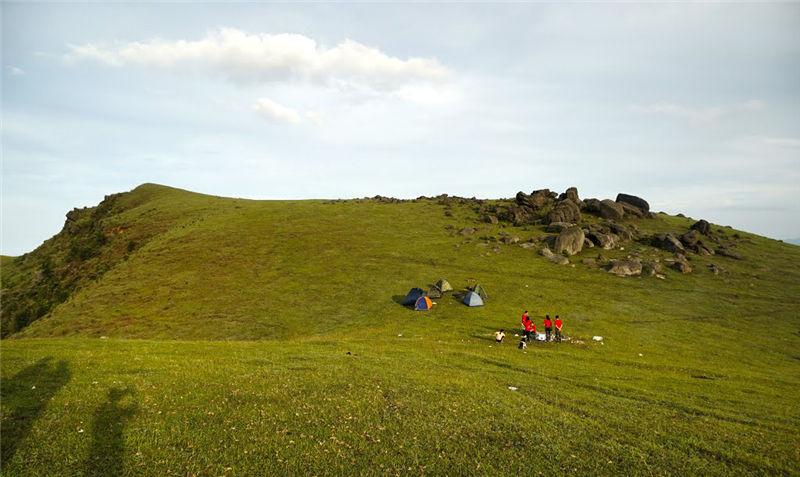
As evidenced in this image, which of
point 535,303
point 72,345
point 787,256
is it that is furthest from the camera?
point 787,256

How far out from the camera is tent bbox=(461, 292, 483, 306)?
192 ft

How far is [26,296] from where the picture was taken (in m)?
78.9

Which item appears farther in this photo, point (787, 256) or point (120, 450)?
point (787, 256)

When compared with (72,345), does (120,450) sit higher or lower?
higher

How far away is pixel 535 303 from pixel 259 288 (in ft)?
160

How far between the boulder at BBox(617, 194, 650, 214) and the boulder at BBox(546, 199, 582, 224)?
2625 centimetres

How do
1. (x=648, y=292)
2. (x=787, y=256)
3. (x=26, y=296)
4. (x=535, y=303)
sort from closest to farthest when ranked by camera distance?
(x=535, y=303) < (x=648, y=292) < (x=26, y=296) < (x=787, y=256)

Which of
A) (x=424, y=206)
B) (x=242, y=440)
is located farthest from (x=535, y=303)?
(x=424, y=206)

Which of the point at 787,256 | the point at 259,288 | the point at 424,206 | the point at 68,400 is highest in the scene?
the point at 424,206

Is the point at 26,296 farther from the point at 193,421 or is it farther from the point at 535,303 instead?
the point at 535,303

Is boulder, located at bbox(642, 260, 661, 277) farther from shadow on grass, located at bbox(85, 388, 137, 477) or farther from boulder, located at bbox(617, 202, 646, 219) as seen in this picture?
shadow on grass, located at bbox(85, 388, 137, 477)

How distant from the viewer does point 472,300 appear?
5856cm

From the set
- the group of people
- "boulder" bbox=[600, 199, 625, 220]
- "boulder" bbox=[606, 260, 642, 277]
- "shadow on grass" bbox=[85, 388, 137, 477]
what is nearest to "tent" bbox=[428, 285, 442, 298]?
the group of people

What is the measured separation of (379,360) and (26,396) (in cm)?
2082
